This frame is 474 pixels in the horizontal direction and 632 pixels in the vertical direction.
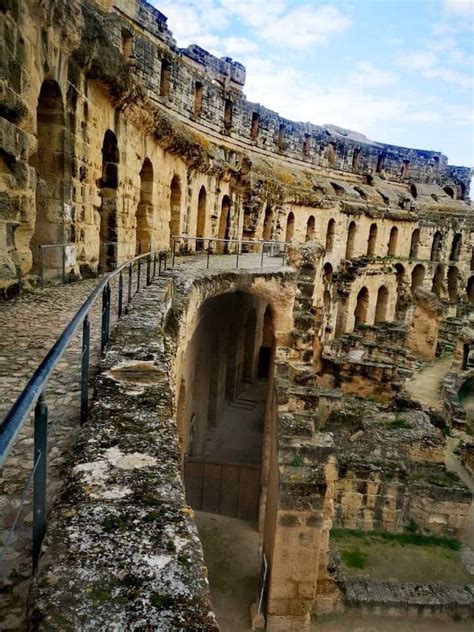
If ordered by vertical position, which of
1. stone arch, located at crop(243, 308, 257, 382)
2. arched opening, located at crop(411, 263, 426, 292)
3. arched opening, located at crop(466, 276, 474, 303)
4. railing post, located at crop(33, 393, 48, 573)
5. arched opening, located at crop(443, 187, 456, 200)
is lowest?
stone arch, located at crop(243, 308, 257, 382)

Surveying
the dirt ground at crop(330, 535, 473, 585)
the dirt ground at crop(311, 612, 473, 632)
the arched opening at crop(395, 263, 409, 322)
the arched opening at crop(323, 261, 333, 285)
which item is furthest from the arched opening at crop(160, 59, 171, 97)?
the dirt ground at crop(311, 612, 473, 632)

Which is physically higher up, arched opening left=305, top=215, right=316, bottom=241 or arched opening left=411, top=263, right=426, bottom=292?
arched opening left=305, top=215, right=316, bottom=241

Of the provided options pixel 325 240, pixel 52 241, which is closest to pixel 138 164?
pixel 52 241

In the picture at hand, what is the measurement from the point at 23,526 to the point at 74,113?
21.8ft

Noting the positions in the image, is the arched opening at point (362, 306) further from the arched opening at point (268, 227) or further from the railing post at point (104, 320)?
the railing post at point (104, 320)

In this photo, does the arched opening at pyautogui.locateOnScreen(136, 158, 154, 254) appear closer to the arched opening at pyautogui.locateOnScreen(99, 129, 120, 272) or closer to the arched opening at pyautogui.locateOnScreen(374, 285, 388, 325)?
the arched opening at pyautogui.locateOnScreen(99, 129, 120, 272)

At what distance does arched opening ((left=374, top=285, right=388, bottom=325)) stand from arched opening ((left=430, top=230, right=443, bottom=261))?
7.23 m

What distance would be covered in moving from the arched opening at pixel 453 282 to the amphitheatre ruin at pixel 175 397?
13.1 metres

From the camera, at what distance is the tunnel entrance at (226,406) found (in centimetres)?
1086

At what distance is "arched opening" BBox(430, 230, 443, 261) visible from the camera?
3478 centimetres

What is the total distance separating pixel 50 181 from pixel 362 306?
23.5 metres

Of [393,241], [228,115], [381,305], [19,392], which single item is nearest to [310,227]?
[381,305]

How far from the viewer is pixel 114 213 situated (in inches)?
364

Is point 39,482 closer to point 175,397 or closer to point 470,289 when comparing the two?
point 175,397
